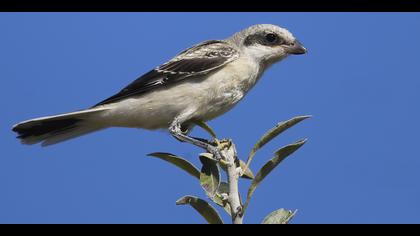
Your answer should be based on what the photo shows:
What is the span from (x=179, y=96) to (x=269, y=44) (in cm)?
129

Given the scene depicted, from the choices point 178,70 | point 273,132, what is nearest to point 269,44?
point 178,70

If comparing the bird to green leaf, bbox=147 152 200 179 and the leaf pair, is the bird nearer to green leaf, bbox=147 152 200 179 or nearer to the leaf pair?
green leaf, bbox=147 152 200 179

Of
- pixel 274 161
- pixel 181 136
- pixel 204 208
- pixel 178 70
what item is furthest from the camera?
pixel 178 70

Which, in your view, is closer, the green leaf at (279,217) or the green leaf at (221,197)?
the green leaf at (279,217)

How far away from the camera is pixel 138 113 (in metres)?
5.55

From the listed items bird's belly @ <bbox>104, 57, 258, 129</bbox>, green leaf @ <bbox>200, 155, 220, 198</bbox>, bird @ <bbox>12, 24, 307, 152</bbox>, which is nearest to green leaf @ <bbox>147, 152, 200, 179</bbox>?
green leaf @ <bbox>200, 155, 220, 198</bbox>

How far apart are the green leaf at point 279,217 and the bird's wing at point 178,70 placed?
300 centimetres

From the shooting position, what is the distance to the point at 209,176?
3316 millimetres

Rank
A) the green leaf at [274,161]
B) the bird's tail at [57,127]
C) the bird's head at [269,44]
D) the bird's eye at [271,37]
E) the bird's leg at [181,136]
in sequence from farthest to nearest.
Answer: the bird's eye at [271,37] → the bird's head at [269,44] → the bird's tail at [57,127] → the bird's leg at [181,136] → the green leaf at [274,161]

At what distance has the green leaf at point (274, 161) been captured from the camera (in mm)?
3051

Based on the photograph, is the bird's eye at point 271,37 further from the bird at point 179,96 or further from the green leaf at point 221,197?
the green leaf at point 221,197

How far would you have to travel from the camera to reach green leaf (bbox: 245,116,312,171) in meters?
3.32

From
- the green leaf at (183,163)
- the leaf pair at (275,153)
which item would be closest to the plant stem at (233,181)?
the leaf pair at (275,153)

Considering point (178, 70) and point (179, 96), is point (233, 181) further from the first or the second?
point (178, 70)
